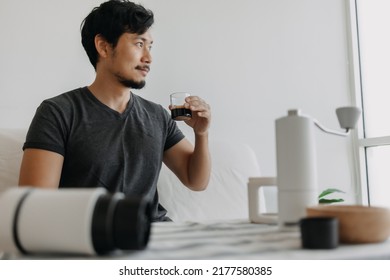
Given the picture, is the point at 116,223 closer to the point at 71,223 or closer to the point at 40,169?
the point at 71,223

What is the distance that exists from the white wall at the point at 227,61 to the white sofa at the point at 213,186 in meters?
0.26

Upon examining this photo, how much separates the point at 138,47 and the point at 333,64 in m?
1.28

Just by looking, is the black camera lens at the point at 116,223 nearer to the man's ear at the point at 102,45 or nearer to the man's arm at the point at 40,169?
the man's arm at the point at 40,169

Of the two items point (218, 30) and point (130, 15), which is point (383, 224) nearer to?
point (130, 15)

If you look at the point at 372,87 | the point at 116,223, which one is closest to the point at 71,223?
the point at 116,223

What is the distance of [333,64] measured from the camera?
2197 mm

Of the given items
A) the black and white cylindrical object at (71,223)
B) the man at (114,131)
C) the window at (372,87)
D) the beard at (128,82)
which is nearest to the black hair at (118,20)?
the man at (114,131)

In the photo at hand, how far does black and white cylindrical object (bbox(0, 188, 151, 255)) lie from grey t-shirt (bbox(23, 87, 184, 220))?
2.00 ft

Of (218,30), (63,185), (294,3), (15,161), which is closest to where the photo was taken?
(63,185)

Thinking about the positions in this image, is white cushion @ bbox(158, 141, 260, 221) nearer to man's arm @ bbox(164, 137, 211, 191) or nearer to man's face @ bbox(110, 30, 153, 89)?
man's arm @ bbox(164, 137, 211, 191)

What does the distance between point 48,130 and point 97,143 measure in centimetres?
14

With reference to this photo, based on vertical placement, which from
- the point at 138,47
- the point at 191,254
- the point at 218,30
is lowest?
the point at 191,254

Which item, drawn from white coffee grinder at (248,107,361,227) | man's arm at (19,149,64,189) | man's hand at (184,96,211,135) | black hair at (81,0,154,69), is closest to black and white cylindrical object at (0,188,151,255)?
white coffee grinder at (248,107,361,227)

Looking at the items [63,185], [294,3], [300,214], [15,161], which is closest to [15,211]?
[300,214]
